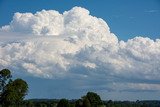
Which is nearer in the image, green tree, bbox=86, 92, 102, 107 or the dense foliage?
the dense foliage

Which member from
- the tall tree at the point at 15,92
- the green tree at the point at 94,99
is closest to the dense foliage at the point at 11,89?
the tall tree at the point at 15,92

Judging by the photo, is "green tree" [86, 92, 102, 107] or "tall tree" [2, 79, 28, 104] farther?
"green tree" [86, 92, 102, 107]

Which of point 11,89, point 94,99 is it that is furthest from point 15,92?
point 94,99

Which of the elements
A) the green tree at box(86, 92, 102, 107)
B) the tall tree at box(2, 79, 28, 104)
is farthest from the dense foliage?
the green tree at box(86, 92, 102, 107)

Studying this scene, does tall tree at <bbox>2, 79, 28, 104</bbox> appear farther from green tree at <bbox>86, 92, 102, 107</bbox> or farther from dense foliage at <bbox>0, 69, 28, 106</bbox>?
green tree at <bbox>86, 92, 102, 107</bbox>

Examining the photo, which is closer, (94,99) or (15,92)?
(15,92)

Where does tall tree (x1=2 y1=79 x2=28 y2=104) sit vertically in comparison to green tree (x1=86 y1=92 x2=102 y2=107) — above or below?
below

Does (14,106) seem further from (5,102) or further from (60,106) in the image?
(60,106)

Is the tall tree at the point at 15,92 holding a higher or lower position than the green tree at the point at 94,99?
lower

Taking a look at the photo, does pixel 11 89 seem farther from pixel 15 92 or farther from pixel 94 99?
pixel 94 99

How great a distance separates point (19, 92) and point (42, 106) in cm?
7251

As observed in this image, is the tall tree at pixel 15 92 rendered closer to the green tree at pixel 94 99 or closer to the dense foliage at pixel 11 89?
the dense foliage at pixel 11 89

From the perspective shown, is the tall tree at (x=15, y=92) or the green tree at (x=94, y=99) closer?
the tall tree at (x=15, y=92)

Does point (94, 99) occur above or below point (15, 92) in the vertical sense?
above
